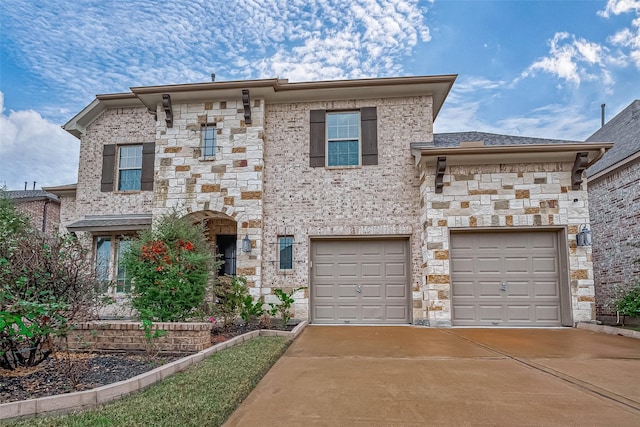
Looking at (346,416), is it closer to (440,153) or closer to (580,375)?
(580,375)

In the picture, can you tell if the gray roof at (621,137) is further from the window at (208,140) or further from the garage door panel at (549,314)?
the window at (208,140)

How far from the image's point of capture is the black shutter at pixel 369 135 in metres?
10.0

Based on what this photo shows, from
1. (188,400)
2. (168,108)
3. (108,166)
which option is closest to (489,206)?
Answer: (188,400)

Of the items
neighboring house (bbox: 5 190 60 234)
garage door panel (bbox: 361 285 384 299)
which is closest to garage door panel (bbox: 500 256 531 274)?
garage door panel (bbox: 361 285 384 299)

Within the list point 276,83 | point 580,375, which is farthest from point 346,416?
point 276,83

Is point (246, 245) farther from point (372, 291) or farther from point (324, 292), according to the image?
point (372, 291)

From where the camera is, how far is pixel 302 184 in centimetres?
1010

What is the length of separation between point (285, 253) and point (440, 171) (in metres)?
4.06

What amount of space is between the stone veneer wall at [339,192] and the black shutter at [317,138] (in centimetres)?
13

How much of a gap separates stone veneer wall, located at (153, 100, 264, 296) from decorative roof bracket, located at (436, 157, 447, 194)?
4.13 meters

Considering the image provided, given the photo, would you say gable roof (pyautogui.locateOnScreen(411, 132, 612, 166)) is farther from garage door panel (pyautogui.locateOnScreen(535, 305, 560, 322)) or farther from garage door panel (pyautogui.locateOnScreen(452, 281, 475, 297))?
garage door panel (pyautogui.locateOnScreen(535, 305, 560, 322))

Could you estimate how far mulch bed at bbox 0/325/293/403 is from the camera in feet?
12.0

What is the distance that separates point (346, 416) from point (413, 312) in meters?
6.36

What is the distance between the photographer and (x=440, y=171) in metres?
8.92
